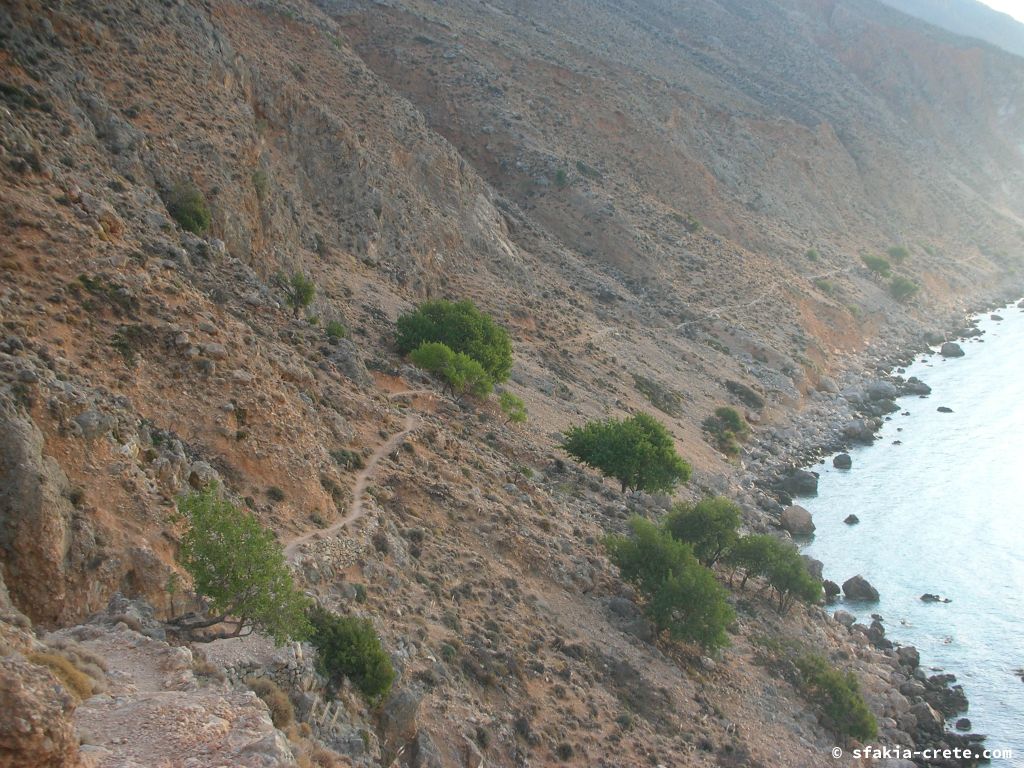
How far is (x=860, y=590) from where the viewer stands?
Result: 3906cm

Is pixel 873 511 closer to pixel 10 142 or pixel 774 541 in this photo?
pixel 774 541

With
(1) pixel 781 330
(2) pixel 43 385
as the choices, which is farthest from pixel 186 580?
(1) pixel 781 330

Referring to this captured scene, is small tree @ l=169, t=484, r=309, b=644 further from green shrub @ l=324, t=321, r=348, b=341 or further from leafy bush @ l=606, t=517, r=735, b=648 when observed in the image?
green shrub @ l=324, t=321, r=348, b=341

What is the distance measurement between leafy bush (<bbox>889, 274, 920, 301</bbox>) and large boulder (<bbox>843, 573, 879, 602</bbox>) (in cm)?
5532

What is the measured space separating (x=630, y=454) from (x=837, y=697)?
1247 cm

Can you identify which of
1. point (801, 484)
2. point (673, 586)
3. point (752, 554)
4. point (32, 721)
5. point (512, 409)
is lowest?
point (801, 484)

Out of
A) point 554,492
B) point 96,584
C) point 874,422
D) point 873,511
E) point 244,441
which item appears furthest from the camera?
point 874,422

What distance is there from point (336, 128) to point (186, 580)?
36.4m

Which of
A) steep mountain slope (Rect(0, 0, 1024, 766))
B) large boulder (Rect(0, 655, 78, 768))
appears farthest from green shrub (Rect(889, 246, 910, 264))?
large boulder (Rect(0, 655, 78, 768))

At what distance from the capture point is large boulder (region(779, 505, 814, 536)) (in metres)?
44.6

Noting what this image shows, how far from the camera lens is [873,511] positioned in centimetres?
4831

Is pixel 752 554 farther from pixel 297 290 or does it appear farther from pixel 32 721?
pixel 32 721

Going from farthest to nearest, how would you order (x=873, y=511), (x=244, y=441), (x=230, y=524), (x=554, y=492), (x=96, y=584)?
(x=873, y=511) < (x=554, y=492) < (x=244, y=441) < (x=230, y=524) < (x=96, y=584)

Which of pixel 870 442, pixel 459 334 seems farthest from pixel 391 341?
pixel 870 442
